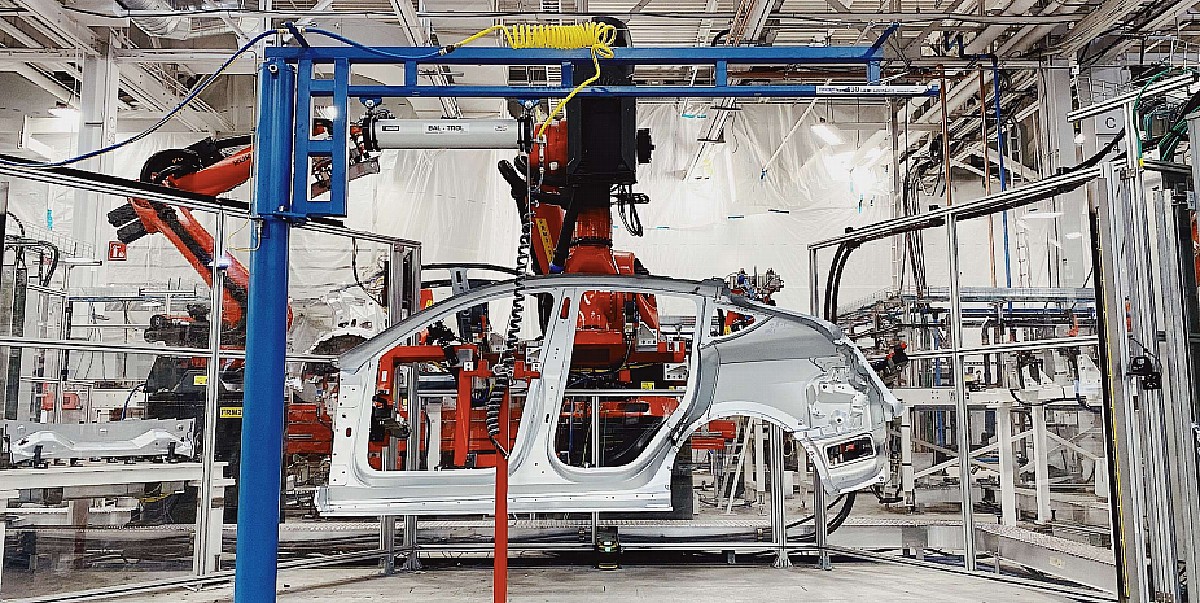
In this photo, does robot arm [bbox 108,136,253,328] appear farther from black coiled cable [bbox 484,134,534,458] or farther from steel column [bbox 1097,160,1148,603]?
steel column [bbox 1097,160,1148,603]

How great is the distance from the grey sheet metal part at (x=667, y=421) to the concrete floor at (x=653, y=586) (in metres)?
1.06

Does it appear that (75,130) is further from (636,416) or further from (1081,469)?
(1081,469)

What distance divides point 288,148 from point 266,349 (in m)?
0.88

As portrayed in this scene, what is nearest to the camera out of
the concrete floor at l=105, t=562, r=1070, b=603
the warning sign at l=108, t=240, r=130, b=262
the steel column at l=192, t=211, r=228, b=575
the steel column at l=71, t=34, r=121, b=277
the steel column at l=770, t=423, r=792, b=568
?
the concrete floor at l=105, t=562, r=1070, b=603

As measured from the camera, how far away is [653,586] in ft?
17.1

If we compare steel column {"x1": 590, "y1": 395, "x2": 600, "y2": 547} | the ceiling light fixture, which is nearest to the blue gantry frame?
steel column {"x1": 590, "y1": 395, "x2": 600, "y2": 547}

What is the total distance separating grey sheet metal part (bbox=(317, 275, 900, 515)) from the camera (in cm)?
406

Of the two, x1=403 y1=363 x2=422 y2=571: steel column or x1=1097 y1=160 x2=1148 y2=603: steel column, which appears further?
x1=403 y1=363 x2=422 y2=571: steel column

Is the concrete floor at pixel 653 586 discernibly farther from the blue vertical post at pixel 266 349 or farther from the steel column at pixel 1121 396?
the blue vertical post at pixel 266 349

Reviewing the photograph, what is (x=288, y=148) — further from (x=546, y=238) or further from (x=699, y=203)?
(x=699, y=203)

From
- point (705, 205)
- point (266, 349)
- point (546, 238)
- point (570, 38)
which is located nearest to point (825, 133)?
point (705, 205)

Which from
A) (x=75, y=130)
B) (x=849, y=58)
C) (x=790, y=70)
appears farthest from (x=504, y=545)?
(x=75, y=130)

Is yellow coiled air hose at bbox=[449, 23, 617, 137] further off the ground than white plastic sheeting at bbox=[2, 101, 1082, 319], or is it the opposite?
white plastic sheeting at bbox=[2, 101, 1082, 319]

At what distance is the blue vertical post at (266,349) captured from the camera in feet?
11.2
